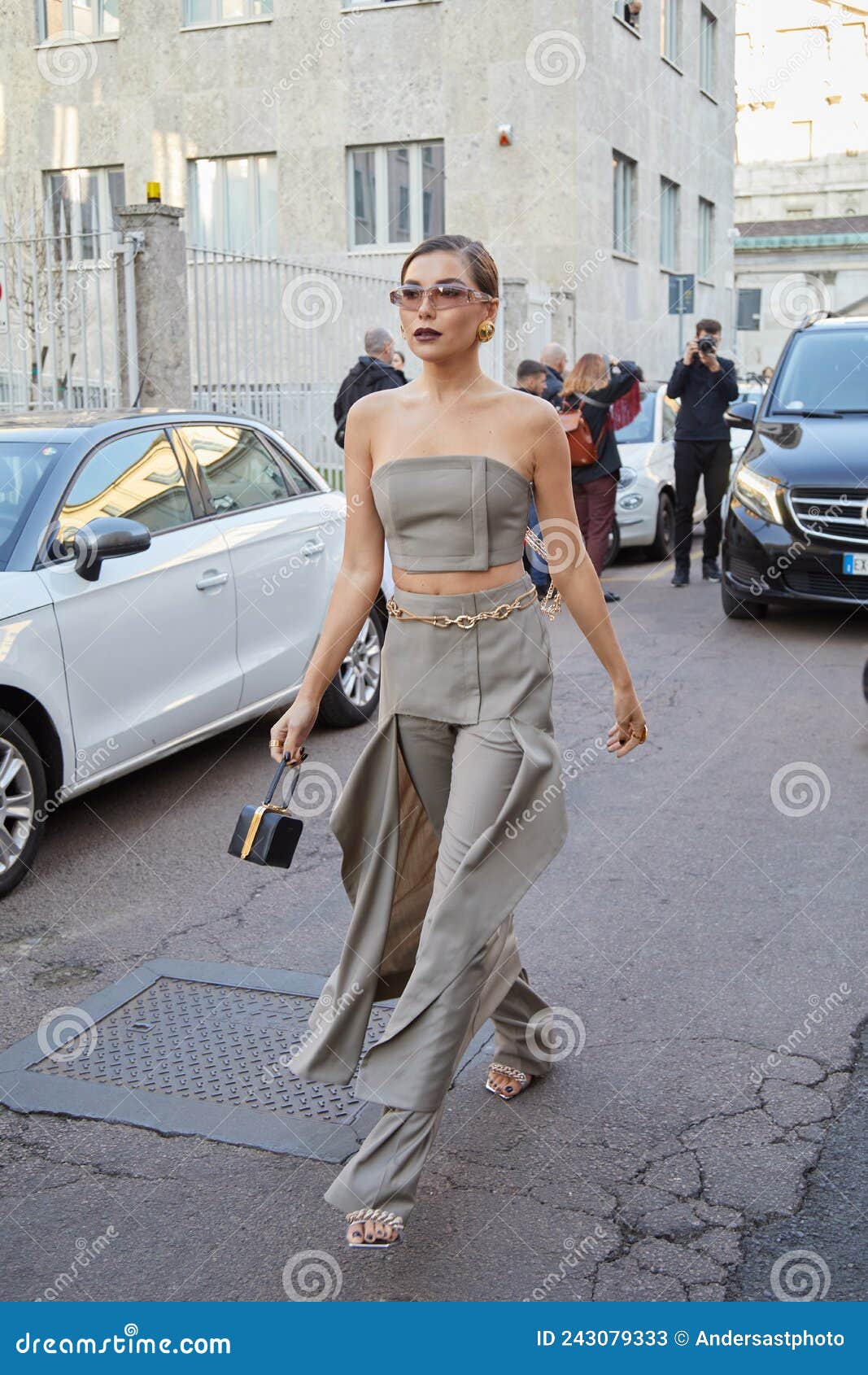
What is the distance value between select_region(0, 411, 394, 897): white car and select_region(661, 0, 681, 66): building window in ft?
75.5

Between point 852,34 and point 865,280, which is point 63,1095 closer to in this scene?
point 865,280

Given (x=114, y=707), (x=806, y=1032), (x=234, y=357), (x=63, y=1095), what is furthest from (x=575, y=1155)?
(x=234, y=357)

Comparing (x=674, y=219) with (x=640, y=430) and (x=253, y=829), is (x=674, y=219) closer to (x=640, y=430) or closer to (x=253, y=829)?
(x=640, y=430)

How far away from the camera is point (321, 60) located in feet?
75.6

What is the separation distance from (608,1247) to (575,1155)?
42cm

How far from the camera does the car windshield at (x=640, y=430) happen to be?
46.2ft

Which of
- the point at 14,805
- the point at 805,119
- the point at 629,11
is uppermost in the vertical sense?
the point at 805,119

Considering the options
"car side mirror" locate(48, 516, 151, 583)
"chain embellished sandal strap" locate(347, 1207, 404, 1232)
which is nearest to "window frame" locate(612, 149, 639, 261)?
"car side mirror" locate(48, 516, 151, 583)

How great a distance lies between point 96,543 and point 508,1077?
283 cm

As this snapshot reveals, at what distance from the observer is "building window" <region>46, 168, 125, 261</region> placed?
24.8 metres

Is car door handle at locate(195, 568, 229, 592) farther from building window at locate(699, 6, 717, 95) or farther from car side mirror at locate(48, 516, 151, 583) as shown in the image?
building window at locate(699, 6, 717, 95)

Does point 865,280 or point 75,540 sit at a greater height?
point 865,280

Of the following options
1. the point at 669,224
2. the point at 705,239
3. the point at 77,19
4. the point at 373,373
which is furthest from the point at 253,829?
the point at 705,239

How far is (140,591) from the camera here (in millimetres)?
5973
